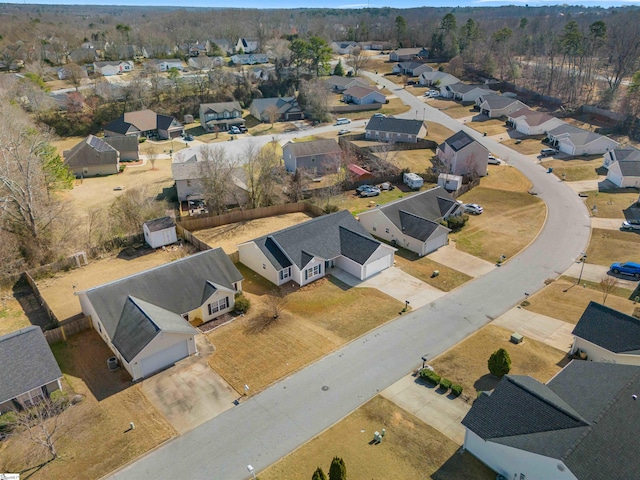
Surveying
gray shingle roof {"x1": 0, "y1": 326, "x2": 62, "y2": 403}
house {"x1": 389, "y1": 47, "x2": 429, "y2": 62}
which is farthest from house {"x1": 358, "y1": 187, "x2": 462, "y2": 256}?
house {"x1": 389, "y1": 47, "x2": 429, "y2": 62}

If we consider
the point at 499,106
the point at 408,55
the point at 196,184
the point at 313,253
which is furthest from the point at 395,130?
the point at 408,55

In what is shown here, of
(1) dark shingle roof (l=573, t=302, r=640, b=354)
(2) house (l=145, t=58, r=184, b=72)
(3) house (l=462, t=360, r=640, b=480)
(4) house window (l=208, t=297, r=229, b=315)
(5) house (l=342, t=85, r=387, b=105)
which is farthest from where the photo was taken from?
(2) house (l=145, t=58, r=184, b=72)

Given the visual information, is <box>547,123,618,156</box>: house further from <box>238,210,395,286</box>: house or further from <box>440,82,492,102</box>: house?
<box>238,210,395,286</box>: house

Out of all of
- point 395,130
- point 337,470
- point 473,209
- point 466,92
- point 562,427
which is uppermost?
point 466,92

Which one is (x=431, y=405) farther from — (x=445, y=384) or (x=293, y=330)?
(x=293, y=330)

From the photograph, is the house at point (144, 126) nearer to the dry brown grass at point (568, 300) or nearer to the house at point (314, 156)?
the house at point (314, 156)

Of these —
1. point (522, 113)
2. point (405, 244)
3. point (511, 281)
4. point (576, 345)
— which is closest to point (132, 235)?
point (405, 244)

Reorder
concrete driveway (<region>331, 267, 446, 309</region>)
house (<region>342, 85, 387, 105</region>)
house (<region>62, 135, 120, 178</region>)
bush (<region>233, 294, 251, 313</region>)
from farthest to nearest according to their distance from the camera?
house (<region>342, 85, 387, 105</region>) → house (<region>62, 135, 120, 178</region>) → concrete driveway (<region>331, 267, 446, 309</region>) → bush (<region>233, 294, 251, 313</region>)

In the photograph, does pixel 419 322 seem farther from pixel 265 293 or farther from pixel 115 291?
pixel 115 291
